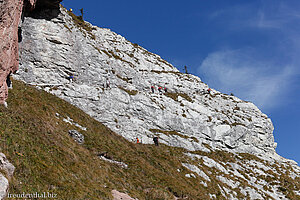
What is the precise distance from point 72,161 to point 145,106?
85.7 ft

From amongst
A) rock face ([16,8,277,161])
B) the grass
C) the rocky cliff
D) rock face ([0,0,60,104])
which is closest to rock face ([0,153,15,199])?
the grass

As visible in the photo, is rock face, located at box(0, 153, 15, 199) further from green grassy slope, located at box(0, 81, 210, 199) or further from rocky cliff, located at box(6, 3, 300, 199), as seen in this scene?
rocky cliff, located at box(6, 3, 300, 199)

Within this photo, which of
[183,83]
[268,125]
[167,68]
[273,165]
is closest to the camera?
[273,165]

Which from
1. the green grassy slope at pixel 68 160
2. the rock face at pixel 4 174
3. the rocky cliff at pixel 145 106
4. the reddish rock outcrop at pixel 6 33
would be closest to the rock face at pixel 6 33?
the reddish rock outcrop at pixel 6 33

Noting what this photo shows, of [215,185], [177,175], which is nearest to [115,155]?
[177,175]

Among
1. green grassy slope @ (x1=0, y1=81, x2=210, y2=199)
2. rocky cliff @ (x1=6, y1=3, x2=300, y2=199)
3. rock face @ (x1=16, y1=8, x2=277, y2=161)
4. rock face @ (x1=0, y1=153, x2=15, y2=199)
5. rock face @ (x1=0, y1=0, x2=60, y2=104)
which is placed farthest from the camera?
rock face @ (x1=16, y1=8, x2=277, y2=161)

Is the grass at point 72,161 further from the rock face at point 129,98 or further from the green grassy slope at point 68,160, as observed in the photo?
the rock face at point 129,98

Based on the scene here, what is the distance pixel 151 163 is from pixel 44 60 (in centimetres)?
2477

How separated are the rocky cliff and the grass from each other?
5156 millimetres

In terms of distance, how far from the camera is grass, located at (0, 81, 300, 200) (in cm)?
1239

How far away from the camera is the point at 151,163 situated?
84.9 feet

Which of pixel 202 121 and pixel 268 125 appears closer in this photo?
pixel 202 121

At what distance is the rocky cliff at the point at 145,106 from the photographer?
111ft

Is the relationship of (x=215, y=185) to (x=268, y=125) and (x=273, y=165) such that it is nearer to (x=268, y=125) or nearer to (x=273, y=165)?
(x=273, y=165)
